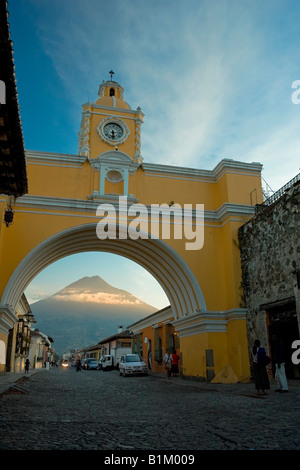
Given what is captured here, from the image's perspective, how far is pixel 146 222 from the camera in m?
14.0

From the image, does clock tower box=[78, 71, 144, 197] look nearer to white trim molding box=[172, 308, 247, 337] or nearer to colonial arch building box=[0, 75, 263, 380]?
colonial arch building box=[0, 75, 263, 380]

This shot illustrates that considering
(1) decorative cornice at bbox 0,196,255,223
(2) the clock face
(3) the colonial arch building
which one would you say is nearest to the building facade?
(3) the colonial arch building

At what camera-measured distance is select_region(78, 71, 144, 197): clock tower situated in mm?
14414

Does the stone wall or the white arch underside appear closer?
the stone wall

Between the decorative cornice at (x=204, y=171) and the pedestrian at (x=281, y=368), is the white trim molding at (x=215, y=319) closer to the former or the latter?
the pedestrian at (x=281, y=368)

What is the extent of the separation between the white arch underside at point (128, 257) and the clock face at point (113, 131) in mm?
4249

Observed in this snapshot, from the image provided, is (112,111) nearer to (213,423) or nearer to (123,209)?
(123,209)

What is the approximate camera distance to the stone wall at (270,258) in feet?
33.6

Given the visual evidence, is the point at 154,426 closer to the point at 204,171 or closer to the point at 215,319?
the point at 215,319

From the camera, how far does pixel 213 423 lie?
15.8 feet

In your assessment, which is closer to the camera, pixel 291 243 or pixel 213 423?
pixel 213 423

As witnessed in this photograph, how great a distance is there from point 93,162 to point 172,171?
3.11 metres

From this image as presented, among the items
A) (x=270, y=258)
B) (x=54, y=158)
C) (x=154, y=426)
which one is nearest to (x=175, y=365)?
(x=270, y=258)
